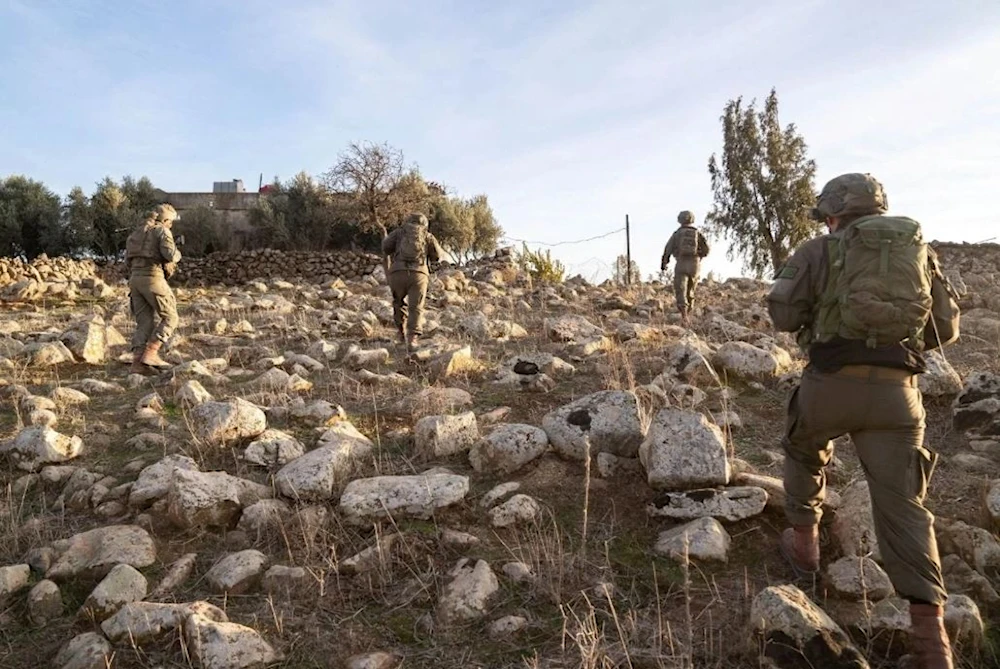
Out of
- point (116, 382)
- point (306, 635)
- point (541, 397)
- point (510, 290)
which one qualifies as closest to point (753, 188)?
point (510, 290)

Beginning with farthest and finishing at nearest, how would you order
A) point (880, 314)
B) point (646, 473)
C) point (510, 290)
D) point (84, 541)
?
point (510, 290)
point (646, 473)
point (84, 541)
point (880, 314)

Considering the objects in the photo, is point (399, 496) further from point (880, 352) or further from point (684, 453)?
point (880, 352)

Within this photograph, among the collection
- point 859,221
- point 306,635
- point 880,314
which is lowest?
point 306,635

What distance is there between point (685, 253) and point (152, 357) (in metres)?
6.11

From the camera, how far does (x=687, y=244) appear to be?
852 centimetres

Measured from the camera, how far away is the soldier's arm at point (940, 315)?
2.39m

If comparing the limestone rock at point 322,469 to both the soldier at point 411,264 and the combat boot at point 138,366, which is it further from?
the soldier at point 411,264

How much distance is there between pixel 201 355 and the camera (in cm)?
673

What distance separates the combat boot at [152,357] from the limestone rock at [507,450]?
3697mm

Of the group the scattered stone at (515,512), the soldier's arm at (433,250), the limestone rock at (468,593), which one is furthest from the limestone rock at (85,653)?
the soldier's arm at (433,250)

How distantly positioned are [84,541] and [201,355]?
3.90m

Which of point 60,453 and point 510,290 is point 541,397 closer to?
point 60,453

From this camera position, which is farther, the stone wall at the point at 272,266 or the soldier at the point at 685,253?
the stone wall at the point at 272,266

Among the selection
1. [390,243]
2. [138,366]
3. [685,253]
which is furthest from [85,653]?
[685,253]
